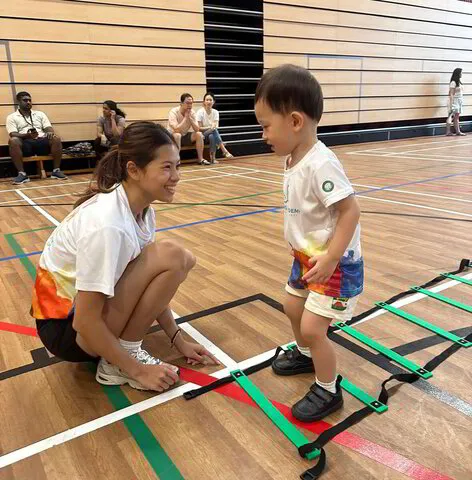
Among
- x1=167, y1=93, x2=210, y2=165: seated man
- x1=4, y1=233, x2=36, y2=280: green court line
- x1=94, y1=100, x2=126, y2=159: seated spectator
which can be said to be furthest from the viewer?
x1=167, y1=93, x2=210, y2=165: seated man

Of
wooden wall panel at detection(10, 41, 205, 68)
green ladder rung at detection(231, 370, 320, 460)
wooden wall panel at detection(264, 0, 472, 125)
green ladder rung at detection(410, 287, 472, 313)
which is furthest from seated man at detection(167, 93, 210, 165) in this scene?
green ladder rung at detection(231, 370, 320, 460)

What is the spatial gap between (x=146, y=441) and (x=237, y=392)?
1.15ft

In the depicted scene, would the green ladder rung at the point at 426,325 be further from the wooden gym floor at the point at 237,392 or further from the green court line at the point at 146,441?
the green court line at the point at 146,441

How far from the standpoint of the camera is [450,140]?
402 inches

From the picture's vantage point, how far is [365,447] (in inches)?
48.1

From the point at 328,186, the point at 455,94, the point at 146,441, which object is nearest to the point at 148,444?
the point at 146,441

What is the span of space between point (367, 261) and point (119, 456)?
6.28 ft

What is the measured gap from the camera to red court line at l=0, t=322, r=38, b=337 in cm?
193

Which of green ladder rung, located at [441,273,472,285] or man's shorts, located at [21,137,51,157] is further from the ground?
man's shorts, located at [21,137,51,157]

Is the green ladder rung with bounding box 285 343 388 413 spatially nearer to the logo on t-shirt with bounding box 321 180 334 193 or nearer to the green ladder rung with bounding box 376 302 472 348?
the green ladder rung with bounding box 376 302 472 348

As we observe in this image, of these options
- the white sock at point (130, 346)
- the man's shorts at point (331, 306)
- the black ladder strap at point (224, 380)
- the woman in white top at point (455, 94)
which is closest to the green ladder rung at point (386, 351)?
the black ladder strap at point (224, 380)

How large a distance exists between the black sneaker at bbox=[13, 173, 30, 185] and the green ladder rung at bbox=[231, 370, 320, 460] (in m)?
5.49

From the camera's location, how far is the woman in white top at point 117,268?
4.16 feet

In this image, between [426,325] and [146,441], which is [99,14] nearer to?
[426,325]
